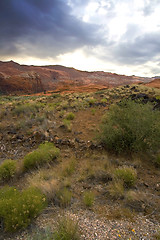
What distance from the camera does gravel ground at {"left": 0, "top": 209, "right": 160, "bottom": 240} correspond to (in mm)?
2471

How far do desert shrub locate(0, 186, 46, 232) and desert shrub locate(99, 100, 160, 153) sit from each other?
358 centimetres

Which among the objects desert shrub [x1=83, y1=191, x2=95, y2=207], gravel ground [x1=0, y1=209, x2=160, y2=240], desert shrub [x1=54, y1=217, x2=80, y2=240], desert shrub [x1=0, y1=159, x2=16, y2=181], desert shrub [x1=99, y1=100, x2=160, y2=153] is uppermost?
desert shrub [x1=99, y1=100, x2=160, y2=153]

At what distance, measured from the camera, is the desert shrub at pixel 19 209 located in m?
2.58

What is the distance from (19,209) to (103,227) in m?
1.52

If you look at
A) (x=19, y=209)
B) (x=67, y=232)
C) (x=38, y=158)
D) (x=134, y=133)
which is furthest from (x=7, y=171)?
(x=134, y=133)

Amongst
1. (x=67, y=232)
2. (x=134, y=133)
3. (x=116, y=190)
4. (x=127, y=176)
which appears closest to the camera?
(x=67, y=232)

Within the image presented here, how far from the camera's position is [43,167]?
198 inches

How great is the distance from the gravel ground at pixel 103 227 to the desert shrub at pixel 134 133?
299 centimetres

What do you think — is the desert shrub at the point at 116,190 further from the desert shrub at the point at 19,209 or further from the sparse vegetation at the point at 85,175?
the desert shrub at the point at 19,209

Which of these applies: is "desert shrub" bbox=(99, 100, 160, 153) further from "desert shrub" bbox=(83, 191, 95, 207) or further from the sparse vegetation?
"desert shrub" bbox=(83, 191, 95, 207)

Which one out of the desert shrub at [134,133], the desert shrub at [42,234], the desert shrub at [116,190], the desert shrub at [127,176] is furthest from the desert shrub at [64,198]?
the desert shrub at [134,133]

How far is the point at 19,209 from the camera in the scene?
272cm

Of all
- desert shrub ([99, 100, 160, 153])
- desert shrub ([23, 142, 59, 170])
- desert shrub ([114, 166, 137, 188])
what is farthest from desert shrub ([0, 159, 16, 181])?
desert shrub ([99, 100, 160, 153])

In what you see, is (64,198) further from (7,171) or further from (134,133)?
(134,133)
